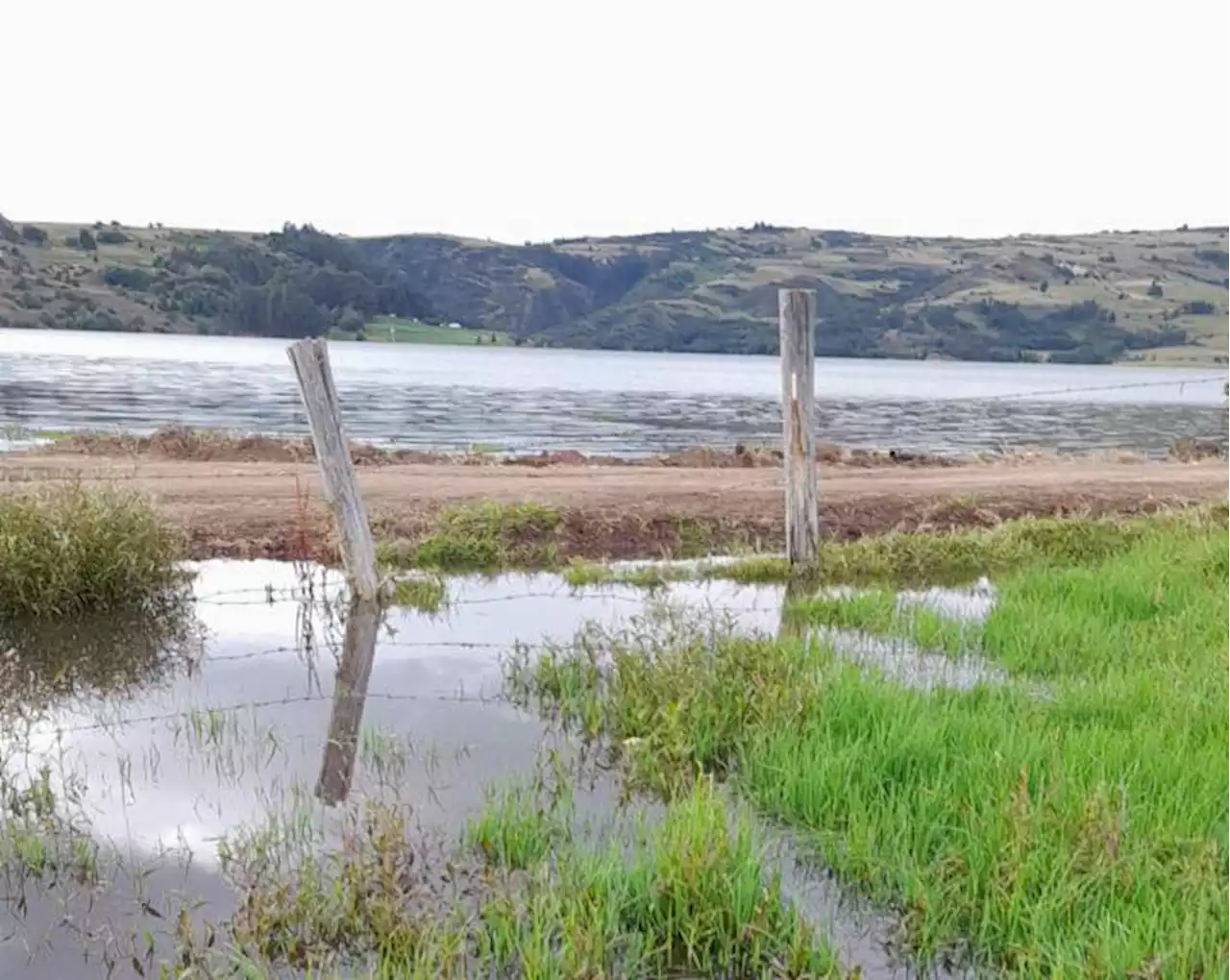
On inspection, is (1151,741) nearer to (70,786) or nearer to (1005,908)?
(1005,908)

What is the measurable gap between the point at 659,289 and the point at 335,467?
176929 mm

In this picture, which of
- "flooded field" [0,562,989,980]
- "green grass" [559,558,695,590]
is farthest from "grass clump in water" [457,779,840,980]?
"green grass" [559,558,695,590]

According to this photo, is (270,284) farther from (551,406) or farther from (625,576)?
(625,576)

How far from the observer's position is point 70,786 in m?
5.95

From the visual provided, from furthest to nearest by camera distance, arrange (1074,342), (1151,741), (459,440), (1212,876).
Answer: (1074,342) → (459,440) → (1151,741) → (1212,876)

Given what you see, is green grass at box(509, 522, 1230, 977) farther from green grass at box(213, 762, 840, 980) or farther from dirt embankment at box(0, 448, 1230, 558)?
dirt embankment at box(0, 448, 1230, 558)

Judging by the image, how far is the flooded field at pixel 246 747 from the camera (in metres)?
4.65

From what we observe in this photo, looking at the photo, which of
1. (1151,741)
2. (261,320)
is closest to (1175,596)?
(1151,741)

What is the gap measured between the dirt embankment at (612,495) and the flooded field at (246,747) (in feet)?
7.03

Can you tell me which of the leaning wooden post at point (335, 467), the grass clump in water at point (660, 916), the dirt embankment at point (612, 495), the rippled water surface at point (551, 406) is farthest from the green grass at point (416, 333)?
the grass clump in water at point (660, 916)

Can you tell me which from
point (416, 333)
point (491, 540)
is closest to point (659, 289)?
point (416, 333)

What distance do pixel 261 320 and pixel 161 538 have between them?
128 metres

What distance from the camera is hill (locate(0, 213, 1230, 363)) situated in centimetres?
13350

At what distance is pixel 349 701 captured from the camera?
7609mm
